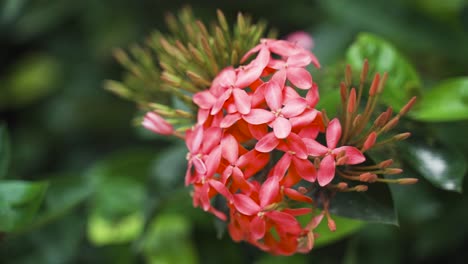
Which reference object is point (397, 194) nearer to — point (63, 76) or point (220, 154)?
point (220, 154)

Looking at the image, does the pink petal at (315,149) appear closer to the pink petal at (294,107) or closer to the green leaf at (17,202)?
the pink petal at (294,107)

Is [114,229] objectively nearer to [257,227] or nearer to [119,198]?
[119,198]

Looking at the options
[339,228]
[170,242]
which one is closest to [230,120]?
[339,228]

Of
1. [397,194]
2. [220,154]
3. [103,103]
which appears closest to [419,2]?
[397,194]

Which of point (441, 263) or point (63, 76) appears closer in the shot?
point (441, 263)

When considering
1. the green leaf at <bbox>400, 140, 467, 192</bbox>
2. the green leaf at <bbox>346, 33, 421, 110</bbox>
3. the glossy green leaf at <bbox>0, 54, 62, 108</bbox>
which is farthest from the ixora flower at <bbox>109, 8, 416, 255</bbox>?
the glossy green leaf at <bbox>0, 54, 62, 108</bbox>

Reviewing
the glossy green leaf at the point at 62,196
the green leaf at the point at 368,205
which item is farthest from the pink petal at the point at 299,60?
the glossy green leaf at the point at 62,196
